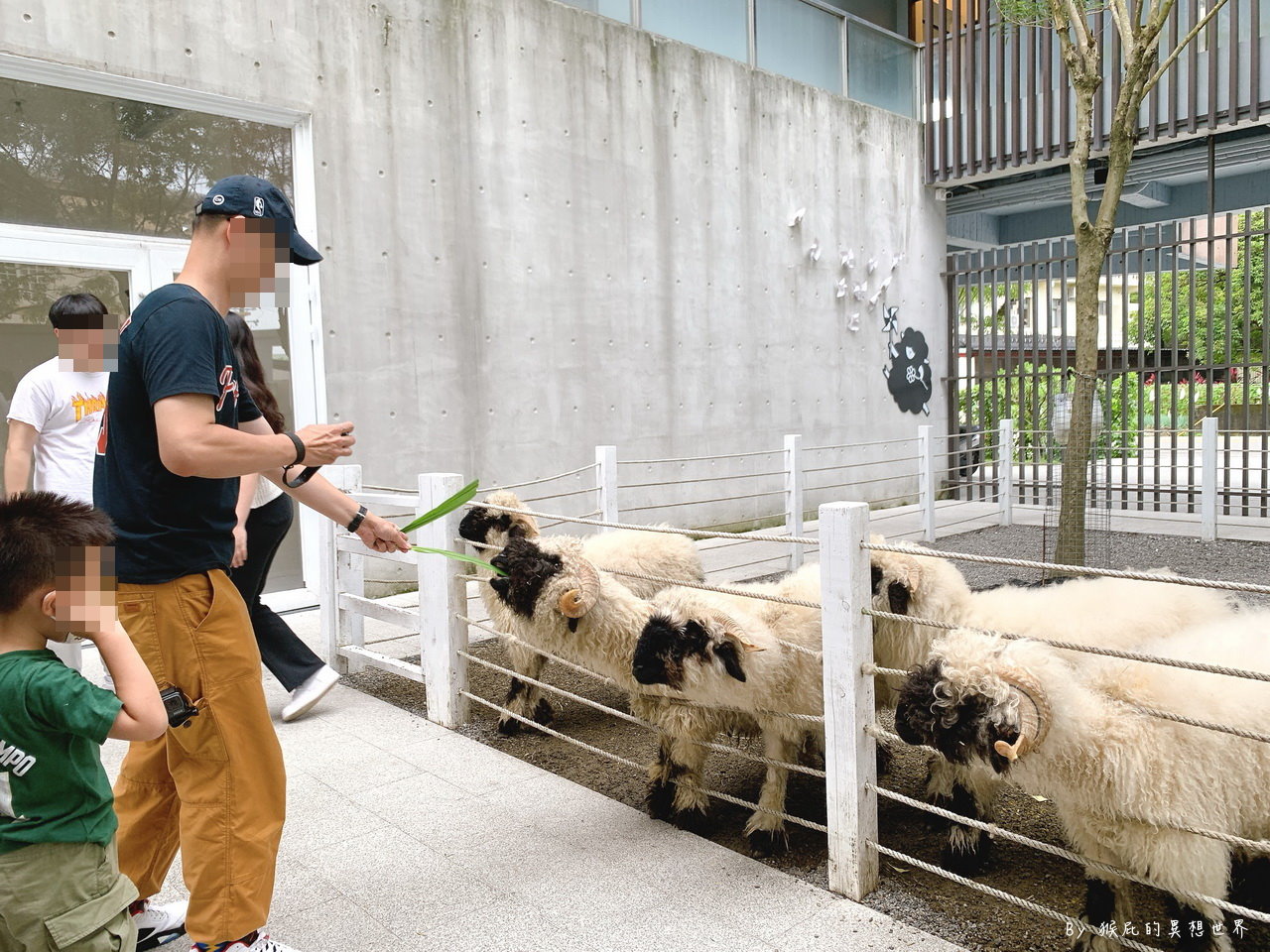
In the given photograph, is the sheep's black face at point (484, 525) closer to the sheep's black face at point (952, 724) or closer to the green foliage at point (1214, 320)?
the sheep's black face at point (952, 724)

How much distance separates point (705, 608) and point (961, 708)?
111cm

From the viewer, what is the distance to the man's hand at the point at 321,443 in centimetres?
232

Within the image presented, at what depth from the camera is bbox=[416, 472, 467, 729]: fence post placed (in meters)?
4.70

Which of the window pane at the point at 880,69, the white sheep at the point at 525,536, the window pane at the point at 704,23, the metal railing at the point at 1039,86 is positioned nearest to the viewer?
the white sheep at the point at 525,536

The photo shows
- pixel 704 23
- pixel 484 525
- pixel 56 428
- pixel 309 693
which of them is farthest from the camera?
pixel 704 23

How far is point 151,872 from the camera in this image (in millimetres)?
2549

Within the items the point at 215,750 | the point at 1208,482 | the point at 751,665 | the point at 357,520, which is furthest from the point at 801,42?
the point at 215,750

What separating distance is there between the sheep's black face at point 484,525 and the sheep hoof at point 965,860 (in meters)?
2.58

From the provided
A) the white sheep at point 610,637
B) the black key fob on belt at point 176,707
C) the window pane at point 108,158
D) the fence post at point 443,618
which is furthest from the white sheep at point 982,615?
the window pane at point 108,158

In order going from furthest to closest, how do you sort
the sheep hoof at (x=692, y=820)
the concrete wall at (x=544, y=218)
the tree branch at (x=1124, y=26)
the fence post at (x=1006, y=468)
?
the fence post at (x=1006, y=468)
the concrete wall at (x=544, y=218)
the tree branch at (x=1124, y=26)
the sheep hoof at (x=692, y=820)

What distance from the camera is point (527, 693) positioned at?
4832 millimetres

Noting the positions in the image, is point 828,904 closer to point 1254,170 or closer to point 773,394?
point 773,394

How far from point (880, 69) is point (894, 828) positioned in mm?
12333

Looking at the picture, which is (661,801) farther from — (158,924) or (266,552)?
(266,552)
